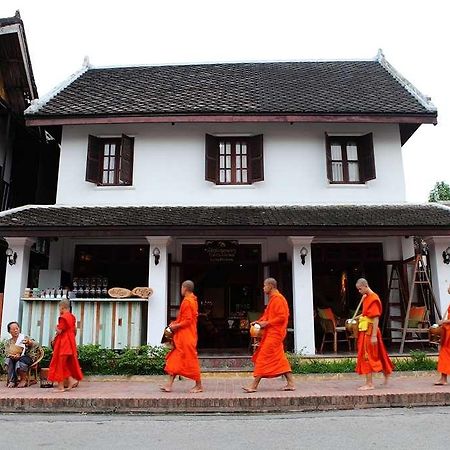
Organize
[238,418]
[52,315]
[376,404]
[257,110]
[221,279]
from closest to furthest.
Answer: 1. [238,418]
2. [376,404]
3. [52,315]
4. [257,110]
5. [221,279]

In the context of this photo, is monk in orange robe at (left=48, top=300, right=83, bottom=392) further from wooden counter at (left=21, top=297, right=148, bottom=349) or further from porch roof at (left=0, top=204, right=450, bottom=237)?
porch roof at (left=0, top=204, right=450, bottom=237)

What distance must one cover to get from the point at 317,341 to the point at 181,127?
6427 millimetres

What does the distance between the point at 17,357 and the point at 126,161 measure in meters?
5.39

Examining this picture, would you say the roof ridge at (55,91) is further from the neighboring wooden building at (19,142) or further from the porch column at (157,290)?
the porch column at (157,290)

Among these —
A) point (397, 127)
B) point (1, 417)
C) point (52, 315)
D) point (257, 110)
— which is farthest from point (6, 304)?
point (397, 127)

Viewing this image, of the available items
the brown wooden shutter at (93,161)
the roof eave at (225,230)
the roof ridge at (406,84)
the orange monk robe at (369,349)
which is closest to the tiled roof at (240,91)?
the roof ridge at (406,84)

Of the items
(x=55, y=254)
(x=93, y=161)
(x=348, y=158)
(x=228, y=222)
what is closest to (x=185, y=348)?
(x=228, y=222)

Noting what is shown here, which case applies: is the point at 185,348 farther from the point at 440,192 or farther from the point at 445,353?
the point at 440,192

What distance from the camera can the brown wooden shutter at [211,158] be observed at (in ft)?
39.2

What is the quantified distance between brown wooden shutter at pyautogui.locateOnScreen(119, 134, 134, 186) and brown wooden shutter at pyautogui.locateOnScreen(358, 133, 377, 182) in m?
5.79

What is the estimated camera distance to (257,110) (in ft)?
38.7

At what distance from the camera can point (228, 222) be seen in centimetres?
1020

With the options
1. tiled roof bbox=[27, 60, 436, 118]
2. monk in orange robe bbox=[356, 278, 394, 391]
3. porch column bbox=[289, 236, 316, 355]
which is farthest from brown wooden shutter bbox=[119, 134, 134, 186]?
monk in orange robe bbox=[356, 278, 394, 391]

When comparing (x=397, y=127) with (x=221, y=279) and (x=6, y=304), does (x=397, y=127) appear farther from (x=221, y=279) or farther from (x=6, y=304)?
(x=6, y=304)
